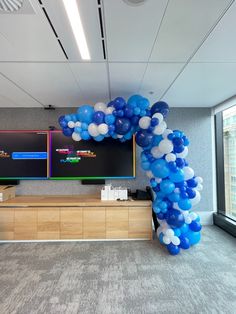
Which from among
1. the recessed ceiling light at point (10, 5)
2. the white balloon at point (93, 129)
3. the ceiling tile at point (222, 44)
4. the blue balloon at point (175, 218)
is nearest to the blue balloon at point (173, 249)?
the blue balloon at point (175, 218)

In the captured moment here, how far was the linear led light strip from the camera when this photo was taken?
1580 mm

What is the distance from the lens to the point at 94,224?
12.4ft

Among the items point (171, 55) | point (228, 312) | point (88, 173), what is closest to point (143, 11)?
point (171, 55)

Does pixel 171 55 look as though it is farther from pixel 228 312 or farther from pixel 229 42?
pixel 228 312

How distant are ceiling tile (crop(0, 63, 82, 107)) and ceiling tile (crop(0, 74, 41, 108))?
0.50 feet

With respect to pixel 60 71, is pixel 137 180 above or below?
below

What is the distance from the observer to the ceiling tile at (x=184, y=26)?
5.25ft

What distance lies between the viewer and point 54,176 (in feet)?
14.2

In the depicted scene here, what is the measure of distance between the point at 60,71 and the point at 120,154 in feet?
6.83

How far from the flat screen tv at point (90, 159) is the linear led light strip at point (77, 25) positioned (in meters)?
2.15

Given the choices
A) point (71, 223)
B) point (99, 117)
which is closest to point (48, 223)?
point (71, 223)

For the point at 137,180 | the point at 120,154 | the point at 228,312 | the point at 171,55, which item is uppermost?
the point at 171,55

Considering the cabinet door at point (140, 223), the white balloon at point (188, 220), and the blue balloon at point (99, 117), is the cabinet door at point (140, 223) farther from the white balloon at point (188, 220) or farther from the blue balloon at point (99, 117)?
the blue balloon at point (99, 117)

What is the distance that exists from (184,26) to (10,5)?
4.72 ft
